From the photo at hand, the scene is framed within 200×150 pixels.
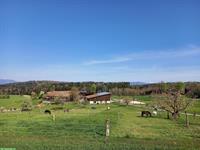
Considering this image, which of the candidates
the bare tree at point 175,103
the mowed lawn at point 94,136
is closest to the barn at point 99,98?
the bare tree at point 175,103

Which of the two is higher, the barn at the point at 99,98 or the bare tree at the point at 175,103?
the bare tree at the point at 175,103

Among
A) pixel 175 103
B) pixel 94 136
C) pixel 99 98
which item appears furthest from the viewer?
pixel 99 98

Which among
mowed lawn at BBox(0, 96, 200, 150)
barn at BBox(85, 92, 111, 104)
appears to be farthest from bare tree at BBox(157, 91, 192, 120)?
barn at BBox(85, 92, 111, 104)

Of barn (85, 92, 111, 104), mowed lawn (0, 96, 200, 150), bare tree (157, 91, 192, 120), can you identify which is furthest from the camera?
barn (85, 92, 111, 104)

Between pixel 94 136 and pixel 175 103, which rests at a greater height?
pixel 175 103

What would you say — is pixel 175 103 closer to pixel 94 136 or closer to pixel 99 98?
pixel 94 136

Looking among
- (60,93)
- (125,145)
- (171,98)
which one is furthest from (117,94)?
(125,145)

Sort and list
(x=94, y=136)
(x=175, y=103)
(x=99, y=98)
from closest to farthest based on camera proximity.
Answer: (x=94, y=136) < (x=175, y=103) < (x=99, y=98)

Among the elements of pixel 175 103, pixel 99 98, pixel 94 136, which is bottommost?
pixel 99 98

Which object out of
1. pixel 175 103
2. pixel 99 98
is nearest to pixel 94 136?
pixel 175 103

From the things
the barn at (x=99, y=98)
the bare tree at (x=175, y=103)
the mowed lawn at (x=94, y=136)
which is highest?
the bare tree at (x=175, y=103)

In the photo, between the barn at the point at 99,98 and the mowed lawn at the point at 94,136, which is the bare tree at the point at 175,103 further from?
the barn at the point at 99,98

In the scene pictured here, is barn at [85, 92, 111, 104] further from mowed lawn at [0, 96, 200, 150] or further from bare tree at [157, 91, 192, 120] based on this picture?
mowed lawn at [0, 96, 200, 150]

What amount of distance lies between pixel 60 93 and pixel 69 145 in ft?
464
